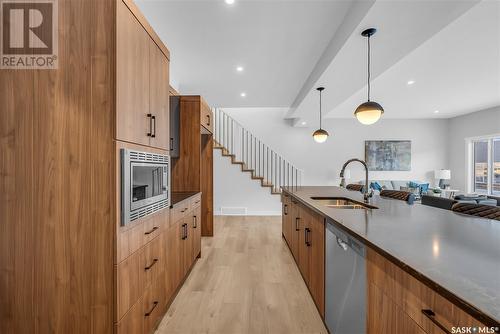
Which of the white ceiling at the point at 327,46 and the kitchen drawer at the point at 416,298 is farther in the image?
the white ceiling at the point at 327,46

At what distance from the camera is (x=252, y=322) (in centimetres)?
209

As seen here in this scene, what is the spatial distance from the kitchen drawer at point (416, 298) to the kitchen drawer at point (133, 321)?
1399 millimetres

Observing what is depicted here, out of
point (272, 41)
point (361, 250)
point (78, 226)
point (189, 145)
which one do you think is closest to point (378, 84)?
Result: point (272, 41)

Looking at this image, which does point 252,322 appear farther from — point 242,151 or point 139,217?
point 242,151

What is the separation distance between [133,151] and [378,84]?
16.3ft

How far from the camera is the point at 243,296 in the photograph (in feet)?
8.20

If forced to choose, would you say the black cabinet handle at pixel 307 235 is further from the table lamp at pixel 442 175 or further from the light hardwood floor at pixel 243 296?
the table lamp at pixel 442 175

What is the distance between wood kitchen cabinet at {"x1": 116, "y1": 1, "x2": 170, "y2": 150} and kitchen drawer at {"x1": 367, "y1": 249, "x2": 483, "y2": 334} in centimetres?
153

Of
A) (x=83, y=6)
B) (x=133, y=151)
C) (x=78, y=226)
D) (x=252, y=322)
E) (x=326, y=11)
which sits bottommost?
(x=252, y=322)

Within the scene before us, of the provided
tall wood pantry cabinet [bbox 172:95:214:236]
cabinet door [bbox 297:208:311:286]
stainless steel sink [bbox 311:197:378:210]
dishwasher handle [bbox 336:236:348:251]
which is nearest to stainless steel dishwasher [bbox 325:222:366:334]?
dishwasher handle [bbox 336:236:348:251]

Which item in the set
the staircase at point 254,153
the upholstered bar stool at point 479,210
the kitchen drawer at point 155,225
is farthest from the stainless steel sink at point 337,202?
the staircase at point 254,153

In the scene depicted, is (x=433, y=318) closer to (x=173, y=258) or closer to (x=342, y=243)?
(x=342, y=243)

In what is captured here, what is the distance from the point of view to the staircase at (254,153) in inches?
300

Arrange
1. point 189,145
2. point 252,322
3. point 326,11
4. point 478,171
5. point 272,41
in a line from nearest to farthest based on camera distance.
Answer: point 252,322 → point 326,11 → point 272,41 → point 189,145 → point 478,171
